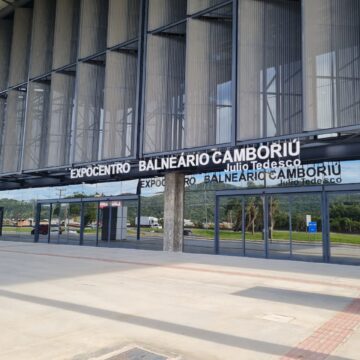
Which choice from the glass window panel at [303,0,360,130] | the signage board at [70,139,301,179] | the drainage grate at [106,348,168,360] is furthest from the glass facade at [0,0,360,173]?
the drainage grate at [106,348,168,360]

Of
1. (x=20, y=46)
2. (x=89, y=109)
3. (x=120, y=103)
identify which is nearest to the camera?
(x=120, y=103)

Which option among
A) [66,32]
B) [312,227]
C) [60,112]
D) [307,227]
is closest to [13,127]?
[60,112]

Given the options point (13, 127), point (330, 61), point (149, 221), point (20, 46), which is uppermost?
point (20, 46)

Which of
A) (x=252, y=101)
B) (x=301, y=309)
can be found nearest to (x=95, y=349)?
(x=301, y=309)

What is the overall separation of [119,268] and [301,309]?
7150mm

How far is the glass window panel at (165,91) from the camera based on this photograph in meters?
19.3

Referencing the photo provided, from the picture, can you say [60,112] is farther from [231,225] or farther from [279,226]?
[279,226]

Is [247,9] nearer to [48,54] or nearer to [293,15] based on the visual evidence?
[293,15]

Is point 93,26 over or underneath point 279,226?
over

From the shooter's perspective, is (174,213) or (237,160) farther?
(174,213)

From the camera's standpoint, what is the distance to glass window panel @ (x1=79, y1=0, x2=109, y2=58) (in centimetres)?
2352

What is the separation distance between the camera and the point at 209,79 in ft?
60.4

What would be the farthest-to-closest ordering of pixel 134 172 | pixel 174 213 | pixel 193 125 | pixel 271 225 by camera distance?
1. pixel 134 172
2. pixel 174 213
3. pixel 193 125
4. pixel 271 225

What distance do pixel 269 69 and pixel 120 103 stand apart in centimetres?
846
